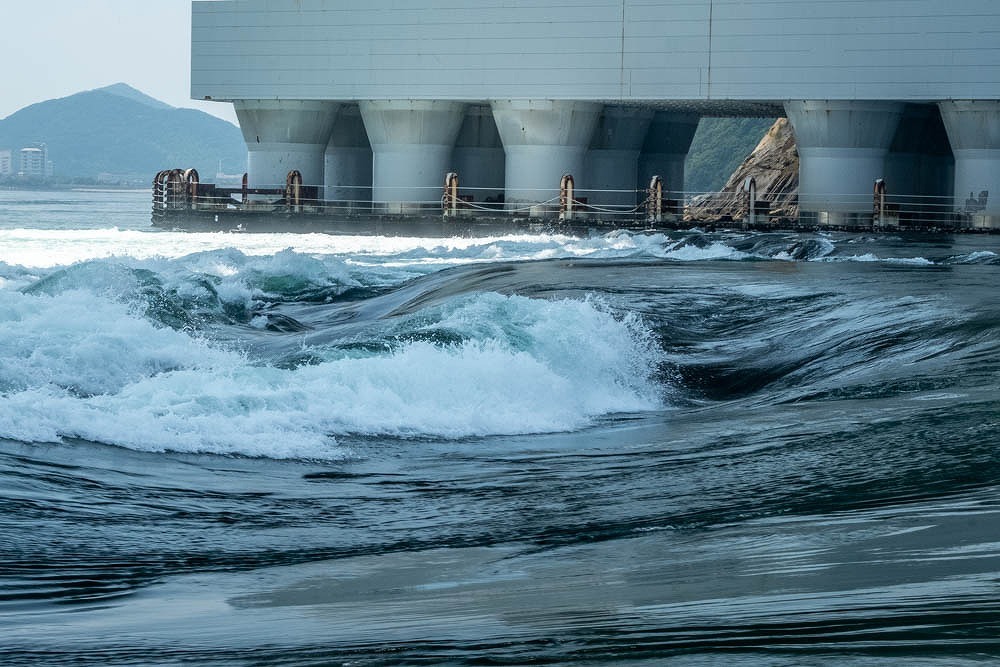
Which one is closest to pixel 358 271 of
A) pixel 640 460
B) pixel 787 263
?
pixel 787 263

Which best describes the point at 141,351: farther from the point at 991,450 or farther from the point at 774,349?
the point at 991,450

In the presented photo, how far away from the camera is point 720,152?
115188mm

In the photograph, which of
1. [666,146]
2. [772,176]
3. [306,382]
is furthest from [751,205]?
[306,382]

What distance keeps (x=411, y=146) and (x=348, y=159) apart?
6.48 meters

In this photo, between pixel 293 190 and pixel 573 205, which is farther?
pixel 293 190

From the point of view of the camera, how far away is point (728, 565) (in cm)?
497

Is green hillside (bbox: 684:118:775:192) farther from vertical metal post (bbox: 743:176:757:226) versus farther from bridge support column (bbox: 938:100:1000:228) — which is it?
bridge support column (bbox: 938:100:1000:228)

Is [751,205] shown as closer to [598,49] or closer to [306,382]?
[598,49]

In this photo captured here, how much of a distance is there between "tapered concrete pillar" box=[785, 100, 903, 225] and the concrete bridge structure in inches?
1.9

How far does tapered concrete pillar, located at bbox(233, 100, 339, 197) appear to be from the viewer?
45.2m

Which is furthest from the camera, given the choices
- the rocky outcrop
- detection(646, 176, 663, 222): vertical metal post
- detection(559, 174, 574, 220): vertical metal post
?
the rocky outcrop

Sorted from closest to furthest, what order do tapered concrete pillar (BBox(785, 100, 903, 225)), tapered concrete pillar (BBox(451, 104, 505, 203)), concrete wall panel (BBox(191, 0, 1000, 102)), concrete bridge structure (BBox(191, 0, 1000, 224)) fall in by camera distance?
concrete wall panel (BBox(191, 0, 1000, 102)) < concrete bridge structure (BBox(191, 0, 1000, 224)) < tapered concrete pillar (BBox(785, 100, 903, 225)) < tapered concrete pillar (BBox(451, 104, 505, 203))

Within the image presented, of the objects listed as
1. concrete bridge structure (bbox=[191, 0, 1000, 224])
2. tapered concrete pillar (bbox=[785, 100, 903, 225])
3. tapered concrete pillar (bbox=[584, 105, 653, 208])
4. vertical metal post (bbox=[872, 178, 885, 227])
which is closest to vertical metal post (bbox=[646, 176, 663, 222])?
concrete bridge structure (bbox=[191, 0, 1000, 224])

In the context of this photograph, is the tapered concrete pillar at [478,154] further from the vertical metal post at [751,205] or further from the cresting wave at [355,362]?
the cresting wave at [355,362]
